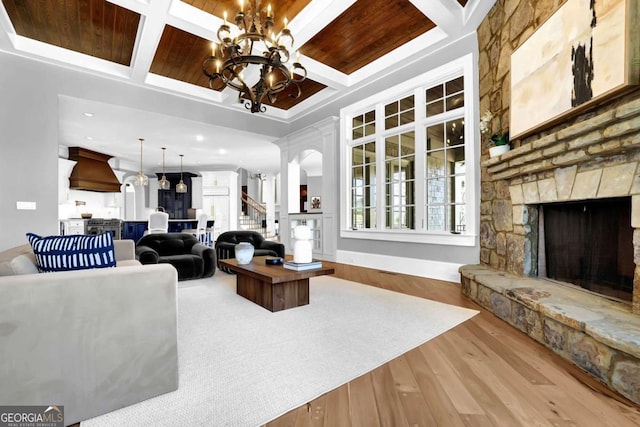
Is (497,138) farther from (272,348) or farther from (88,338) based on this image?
(88,338)

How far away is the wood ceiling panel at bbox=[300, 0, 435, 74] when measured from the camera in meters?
3.68

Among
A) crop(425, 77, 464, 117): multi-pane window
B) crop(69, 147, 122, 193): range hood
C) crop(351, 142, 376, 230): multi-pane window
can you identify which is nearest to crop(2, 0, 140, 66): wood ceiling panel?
crop(351, 142, 376, 230): multi-pane window

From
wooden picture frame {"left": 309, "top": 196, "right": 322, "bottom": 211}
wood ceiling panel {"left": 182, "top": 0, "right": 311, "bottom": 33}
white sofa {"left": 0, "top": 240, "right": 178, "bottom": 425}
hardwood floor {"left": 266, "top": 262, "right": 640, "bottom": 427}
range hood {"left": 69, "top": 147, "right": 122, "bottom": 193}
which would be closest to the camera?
white sofa {"left": 0, "top": 240, "right": 178, "bottom": 425}

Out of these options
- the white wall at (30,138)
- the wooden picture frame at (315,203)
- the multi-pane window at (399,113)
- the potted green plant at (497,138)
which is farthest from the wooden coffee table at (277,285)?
the wooden picture frame at (315,203)

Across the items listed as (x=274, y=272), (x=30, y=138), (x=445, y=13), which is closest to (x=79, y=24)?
(x=30, y=138)

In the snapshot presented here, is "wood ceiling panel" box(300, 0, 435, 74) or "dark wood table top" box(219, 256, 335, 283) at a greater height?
"wood ceiling panel" box(300, 0, 435, 74)

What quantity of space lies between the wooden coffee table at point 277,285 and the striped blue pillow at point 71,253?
1268 millimetres

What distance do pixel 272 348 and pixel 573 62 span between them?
299 cm

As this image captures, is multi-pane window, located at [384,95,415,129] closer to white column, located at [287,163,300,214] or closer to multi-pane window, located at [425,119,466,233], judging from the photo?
multi-pane window, located at [425,119,466,233]

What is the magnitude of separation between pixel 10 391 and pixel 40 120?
15.6 ft

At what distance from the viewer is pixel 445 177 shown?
14.1 ft

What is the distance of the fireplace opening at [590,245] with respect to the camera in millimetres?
2041

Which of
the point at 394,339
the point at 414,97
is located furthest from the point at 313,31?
the point at 394,339

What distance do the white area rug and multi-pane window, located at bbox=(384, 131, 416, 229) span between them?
1.72 m
